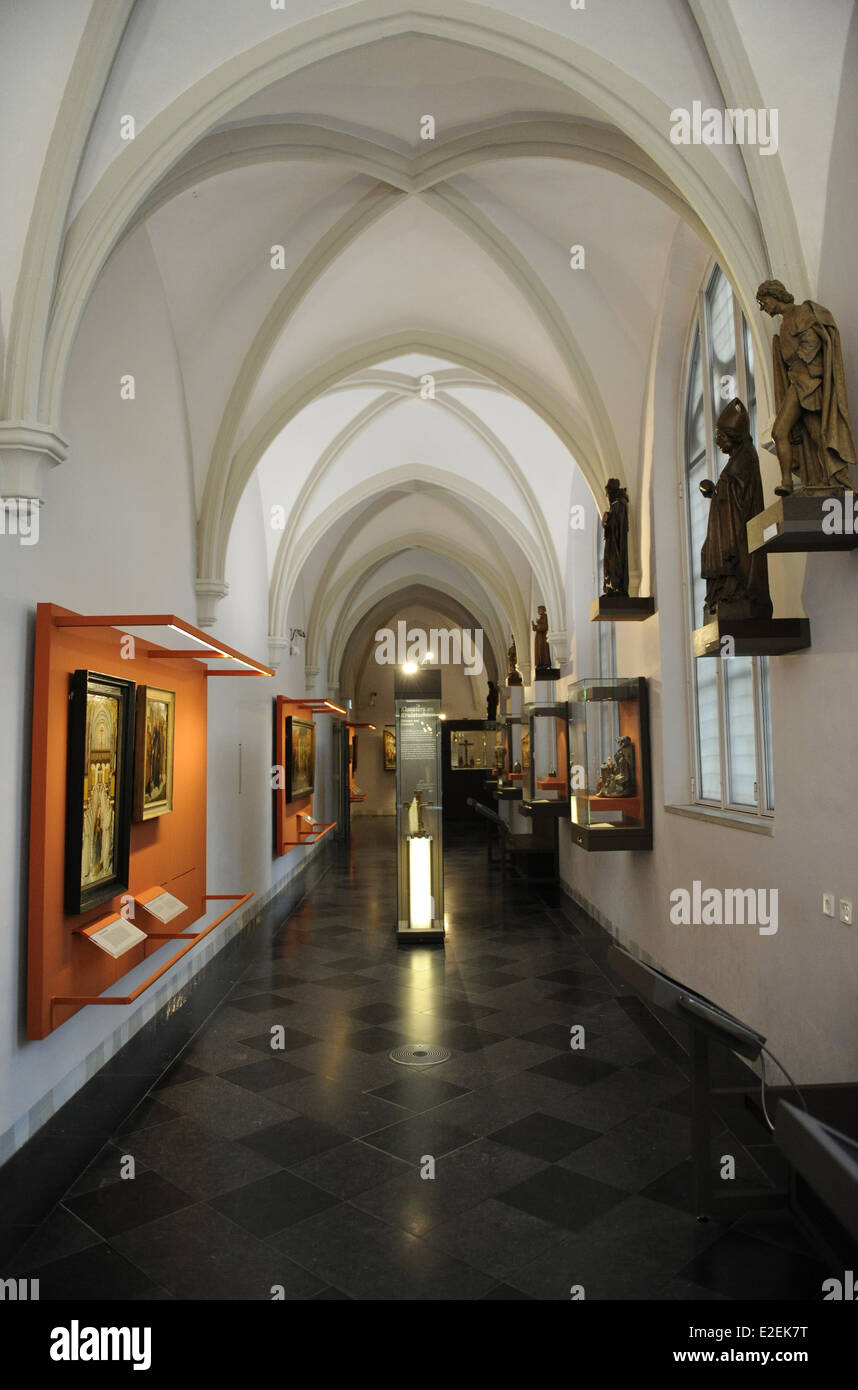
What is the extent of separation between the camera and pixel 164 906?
19.8 feet

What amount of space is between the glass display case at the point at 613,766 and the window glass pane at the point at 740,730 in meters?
1.45

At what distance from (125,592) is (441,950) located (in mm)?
5101

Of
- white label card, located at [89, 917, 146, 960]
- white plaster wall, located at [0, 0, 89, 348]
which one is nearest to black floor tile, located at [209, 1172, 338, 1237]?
white label card, located at [89, 917, 146, 960]

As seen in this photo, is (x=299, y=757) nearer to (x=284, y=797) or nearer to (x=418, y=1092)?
(x=284, y=797)

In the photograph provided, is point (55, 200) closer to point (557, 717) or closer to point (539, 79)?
point (539, 79)

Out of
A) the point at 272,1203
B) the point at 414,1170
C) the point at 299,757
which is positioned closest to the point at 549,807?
the point at 299,757

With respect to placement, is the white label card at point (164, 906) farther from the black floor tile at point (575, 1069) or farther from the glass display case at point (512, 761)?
the glass display case at point (512, 761)

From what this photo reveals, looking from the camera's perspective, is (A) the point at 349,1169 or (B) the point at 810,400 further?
(A) the point at 349,1169

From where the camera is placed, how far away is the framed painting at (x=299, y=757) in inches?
499

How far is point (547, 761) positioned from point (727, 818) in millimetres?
5803

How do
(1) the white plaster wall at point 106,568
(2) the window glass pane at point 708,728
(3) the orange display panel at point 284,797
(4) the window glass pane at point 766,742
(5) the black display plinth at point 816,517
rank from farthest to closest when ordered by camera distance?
(3) the orange display panel at point 284,797, (2) the window glass pane at point 708,728, (4) the window glass pane at point 766,742, (1) the white plaster wall at point 106,568, (5) the black display plinth at point 816,517

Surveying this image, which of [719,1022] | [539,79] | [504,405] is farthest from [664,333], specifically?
[719,1022]

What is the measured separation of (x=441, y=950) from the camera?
9.33 metres

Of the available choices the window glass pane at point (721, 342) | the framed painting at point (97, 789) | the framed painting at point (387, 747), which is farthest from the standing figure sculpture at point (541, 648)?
the framed painting at point (387, 747)
